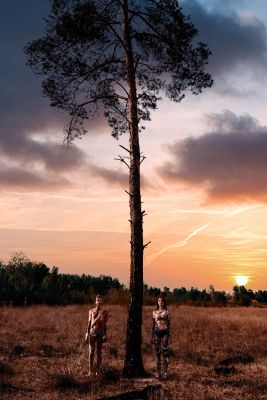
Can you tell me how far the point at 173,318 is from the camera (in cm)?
2809

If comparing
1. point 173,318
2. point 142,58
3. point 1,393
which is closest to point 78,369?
point 1,393

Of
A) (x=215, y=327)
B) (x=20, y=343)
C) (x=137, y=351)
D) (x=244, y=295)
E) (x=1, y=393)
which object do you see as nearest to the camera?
(x=1, y=393)

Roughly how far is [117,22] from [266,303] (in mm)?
44947

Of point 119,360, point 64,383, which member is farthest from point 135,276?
point 119,360

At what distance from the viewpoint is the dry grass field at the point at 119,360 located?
12234 millimetres

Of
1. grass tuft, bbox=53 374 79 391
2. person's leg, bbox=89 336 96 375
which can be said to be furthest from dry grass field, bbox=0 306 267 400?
person's leg, bbox=89 336 96 375

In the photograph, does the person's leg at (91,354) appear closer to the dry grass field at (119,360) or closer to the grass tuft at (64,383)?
the dry grass field at (119,360)

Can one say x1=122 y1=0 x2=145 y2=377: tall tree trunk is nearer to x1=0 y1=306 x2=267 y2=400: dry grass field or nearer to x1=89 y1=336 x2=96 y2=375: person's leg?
x1=0 y1=306 x2=267 y2=400: dry grass field

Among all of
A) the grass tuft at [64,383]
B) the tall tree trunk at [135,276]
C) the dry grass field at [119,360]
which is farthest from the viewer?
the tall tree trunk at [135,276]

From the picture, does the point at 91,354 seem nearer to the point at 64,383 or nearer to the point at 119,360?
the point at 64,383

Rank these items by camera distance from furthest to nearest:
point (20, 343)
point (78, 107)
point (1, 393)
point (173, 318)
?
point (173, 318) → point (20, 343) → point (78, 107) → point (1, 393)

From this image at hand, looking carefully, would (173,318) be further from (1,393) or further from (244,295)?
(244,295)

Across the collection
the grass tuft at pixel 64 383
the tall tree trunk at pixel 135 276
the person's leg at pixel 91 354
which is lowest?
the grass tuft at pixel 64 383

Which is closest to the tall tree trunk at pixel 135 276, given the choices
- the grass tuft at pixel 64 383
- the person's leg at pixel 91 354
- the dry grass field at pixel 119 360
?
the dry grass field at pixel 119 360
